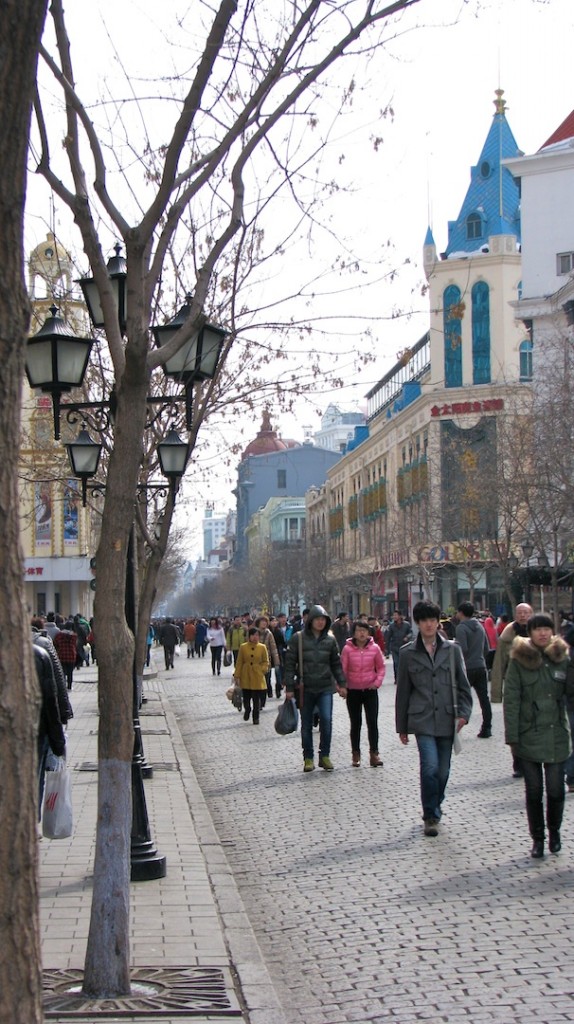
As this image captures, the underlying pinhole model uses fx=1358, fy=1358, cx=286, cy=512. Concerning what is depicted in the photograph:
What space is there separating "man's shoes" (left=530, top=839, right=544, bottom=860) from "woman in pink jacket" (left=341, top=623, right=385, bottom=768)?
4935mm

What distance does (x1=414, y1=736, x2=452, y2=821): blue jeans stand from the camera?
9.76 metres

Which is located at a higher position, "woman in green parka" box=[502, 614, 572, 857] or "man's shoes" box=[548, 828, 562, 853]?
"woman in green parka" box=[502, 614, 572, 857]

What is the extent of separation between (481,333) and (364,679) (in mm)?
54993

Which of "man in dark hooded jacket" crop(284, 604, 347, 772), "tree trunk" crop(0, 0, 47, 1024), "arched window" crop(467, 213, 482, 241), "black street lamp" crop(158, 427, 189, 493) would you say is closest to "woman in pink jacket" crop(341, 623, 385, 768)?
"man in dark hooded jacket" crop(284, 604, 347, 772)

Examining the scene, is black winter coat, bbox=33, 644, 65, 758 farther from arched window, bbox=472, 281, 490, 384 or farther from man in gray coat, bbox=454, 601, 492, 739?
arched window, bbox=472, 281, 490, 384

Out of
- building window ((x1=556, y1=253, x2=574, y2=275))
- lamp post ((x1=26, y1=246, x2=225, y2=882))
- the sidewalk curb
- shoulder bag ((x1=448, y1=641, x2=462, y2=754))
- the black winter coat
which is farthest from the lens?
building window ((x1=556, y1=253, x2=574, y2=275))

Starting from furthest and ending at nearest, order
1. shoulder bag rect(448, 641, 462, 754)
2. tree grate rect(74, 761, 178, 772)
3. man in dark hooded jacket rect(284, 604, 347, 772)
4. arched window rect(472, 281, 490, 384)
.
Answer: arched window rect(472, 281, 490, 384), tree grate rect(74, 761, 178, 772), man in dark hooded jacket rect(284, 604, 347, 772), shoulder bag rect(448, 641, 462, 754)

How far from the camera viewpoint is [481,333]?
67125 mm

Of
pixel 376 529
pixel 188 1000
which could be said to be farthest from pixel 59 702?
pixel 376 529

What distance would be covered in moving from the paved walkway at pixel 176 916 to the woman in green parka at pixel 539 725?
2.03m

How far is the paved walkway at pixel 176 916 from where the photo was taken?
5758mm

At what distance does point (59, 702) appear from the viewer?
28.7 feet

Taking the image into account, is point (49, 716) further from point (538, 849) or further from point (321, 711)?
point (321, 711)

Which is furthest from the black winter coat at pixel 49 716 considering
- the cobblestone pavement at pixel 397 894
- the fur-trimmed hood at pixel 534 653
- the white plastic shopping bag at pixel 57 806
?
the fur-trimmed hood at pixel 534 653
